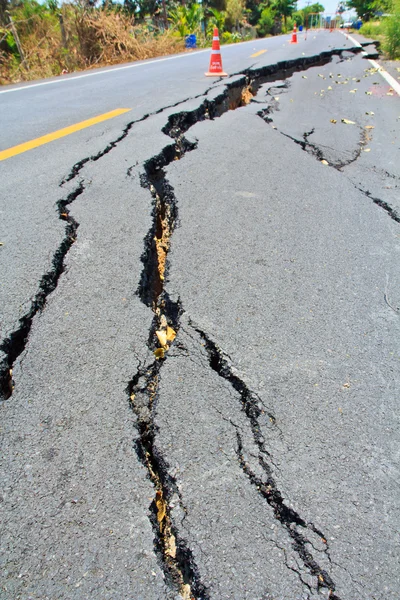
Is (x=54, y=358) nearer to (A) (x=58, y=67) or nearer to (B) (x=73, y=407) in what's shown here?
(B) (x=73, y=407)

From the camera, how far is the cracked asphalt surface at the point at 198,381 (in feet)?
3.78

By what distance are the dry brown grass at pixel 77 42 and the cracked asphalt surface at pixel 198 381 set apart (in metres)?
9.08

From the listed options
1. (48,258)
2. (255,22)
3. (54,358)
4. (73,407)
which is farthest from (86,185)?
(255,22)

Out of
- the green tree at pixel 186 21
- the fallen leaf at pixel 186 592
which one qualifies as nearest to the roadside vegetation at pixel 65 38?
the green tree at pixel 186 21

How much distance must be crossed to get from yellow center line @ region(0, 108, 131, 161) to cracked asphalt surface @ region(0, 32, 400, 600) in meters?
0.43

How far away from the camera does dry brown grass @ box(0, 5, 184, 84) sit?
35.7 feet

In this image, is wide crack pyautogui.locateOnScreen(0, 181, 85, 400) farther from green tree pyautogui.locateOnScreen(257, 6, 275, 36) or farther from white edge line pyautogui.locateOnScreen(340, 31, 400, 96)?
green tree pyautogui.locateOnScreen(257, 6, 275, 36)

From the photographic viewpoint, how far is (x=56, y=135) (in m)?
4.59

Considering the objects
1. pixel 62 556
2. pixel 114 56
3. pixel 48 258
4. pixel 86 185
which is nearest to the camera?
pixel 62 556

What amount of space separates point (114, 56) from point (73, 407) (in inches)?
530

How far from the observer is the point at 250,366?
1.77m

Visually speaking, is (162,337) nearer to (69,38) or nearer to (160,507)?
(160,507)

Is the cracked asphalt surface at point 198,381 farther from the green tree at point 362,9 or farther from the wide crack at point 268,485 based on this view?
the green tree at point 362,9

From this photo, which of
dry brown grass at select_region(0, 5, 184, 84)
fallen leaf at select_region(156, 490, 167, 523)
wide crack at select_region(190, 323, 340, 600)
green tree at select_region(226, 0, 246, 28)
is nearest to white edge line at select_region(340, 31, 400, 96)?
dry brown grass at select_region(0, 5, 184, 84)
